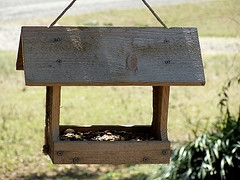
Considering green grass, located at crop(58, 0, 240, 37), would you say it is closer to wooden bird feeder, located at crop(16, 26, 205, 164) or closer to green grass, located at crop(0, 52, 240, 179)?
green grass, located at crop(0, 52, 240, 179)

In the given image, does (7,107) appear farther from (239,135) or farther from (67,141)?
(67,141)

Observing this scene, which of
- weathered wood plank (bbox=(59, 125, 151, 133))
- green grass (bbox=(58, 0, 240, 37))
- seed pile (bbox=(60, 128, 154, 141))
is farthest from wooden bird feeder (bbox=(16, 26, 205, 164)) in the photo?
green grass (bbox=(58, 0, 240, 37))

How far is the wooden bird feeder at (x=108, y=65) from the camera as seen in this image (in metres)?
3.02

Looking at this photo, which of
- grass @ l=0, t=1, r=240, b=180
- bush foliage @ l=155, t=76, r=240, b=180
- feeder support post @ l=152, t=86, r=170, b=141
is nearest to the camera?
feeder support post @ l=152, t=86, r=170, b=141

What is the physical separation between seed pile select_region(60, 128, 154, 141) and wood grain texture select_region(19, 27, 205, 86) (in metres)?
0.43

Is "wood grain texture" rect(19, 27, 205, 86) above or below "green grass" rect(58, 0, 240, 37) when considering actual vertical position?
above

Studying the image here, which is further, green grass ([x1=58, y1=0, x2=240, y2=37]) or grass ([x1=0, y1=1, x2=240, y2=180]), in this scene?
green grass ([x1=58, y1=0, x2=240, y2=37])

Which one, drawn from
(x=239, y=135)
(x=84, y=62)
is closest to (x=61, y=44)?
(x=84, y=62)

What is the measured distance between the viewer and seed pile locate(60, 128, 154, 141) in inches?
133

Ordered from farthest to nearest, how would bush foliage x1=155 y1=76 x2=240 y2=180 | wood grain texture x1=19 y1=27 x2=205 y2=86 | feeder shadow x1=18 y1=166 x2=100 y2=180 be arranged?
feeder shadow x1=18 y1=166 x2=100 y2=180 < bush foliage x1=155 y1=76 x2=240 y2=180 < wood grain texture x1=19 y1=27 x2=205 y2=86

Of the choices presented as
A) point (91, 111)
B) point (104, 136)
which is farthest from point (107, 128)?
point (91, 111)

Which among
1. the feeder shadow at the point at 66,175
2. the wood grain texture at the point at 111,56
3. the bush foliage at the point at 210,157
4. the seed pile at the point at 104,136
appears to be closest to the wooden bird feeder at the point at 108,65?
the wood grain texture at the point at 111,56

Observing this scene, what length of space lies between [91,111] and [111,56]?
16.6 feet

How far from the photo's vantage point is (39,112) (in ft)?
26.4
